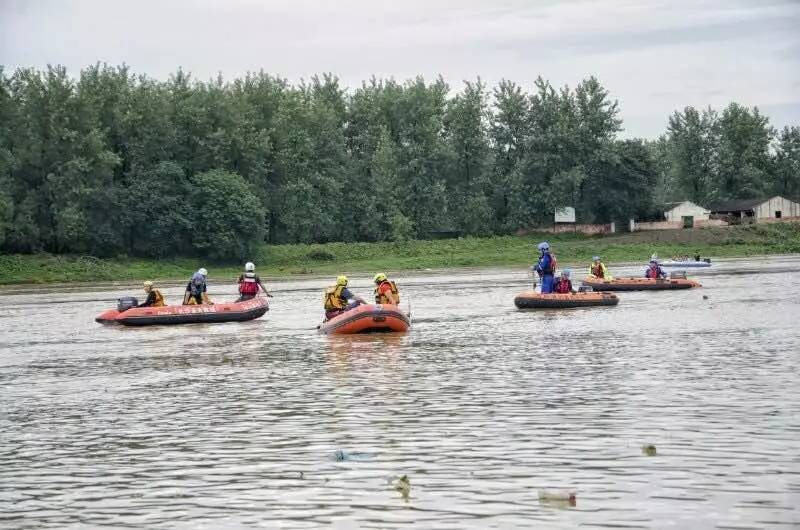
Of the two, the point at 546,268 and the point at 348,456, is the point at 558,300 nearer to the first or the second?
the point at 546,268

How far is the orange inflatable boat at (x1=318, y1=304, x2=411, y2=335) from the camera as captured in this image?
33.3 metres

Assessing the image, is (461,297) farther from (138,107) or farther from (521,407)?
(138,107)

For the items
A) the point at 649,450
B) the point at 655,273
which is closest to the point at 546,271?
the point at 655,273

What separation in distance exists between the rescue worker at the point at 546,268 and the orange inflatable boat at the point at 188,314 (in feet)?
33.9

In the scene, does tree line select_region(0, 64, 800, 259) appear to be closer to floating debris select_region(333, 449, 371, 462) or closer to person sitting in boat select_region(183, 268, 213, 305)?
person sitting in boat select_region(183, 268, 213, 305)

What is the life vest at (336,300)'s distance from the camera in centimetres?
3519

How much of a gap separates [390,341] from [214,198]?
2185 inches

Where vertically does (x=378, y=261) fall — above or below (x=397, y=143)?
below

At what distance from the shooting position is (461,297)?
5203 centimetres

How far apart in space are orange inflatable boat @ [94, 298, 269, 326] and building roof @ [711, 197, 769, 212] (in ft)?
296

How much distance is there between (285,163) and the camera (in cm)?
9731

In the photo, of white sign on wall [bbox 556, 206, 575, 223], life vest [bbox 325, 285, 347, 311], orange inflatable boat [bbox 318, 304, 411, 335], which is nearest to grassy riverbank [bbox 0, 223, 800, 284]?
white sign on wall [bbox 556, 206, 575, 223]

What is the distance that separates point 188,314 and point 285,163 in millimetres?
58369

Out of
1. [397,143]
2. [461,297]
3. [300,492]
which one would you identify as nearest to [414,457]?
[300,492]
